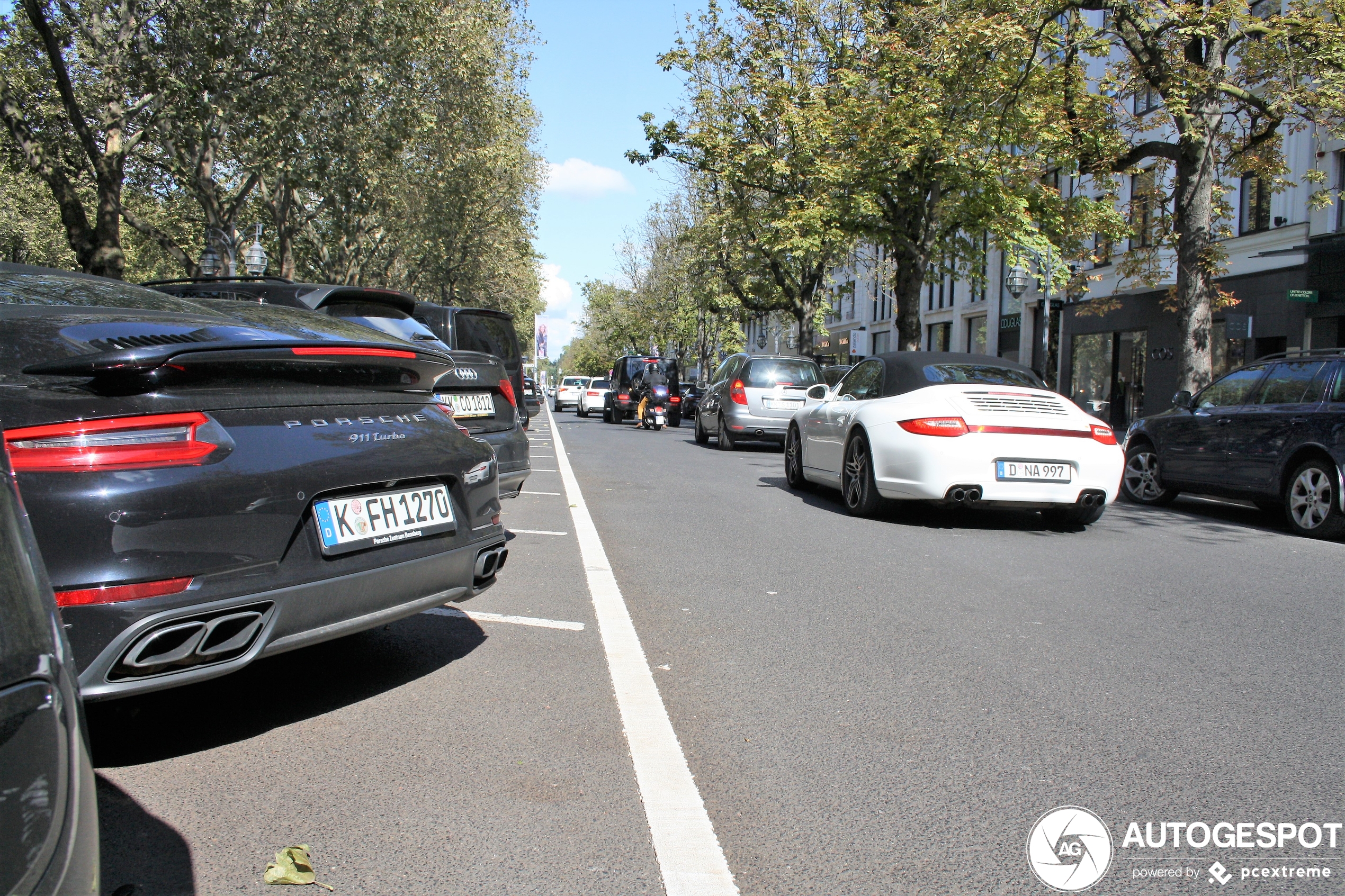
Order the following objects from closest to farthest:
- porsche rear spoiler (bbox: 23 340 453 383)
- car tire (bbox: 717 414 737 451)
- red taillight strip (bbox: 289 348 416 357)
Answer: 1. porsche rear spoiler (bbox: 23 340 453 383)
2. red taillight strip (bbox: 289 348 416 357)
3. car tire (bbox: 717 414 737 451)

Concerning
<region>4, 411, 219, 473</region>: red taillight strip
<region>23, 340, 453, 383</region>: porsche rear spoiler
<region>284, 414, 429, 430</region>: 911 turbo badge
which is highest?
<region>23, 340, 453, 383</region>: porsche rear spoiler

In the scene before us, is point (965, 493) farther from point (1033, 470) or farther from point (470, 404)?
point (470, 404)

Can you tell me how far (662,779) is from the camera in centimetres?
304

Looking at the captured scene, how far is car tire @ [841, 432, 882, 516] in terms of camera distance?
8.67m

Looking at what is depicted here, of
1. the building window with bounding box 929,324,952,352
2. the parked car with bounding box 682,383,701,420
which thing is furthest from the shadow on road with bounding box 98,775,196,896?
the building window with bounding box 929,324,952,352

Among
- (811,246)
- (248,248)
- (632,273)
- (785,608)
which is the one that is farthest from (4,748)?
(632,273)

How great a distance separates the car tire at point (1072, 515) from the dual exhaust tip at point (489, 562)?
549 centimetres

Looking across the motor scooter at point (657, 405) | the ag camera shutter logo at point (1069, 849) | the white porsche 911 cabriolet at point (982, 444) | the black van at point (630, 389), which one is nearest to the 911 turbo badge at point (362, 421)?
the ag camera shutter logo at point (1069, 849)

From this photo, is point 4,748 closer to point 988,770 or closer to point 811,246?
point 988,770

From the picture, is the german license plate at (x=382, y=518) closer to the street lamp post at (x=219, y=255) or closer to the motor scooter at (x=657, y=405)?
the street lamp post at (x=219, y=255)

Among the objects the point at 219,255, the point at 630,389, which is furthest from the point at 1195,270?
Result: the point at 630,389

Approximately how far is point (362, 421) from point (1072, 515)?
6848mm

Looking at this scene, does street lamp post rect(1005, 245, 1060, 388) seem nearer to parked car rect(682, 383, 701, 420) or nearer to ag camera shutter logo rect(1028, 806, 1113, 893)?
parked car rect(682, 383, 701, 420)

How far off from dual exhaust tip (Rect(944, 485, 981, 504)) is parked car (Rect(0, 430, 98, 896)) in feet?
23.4
